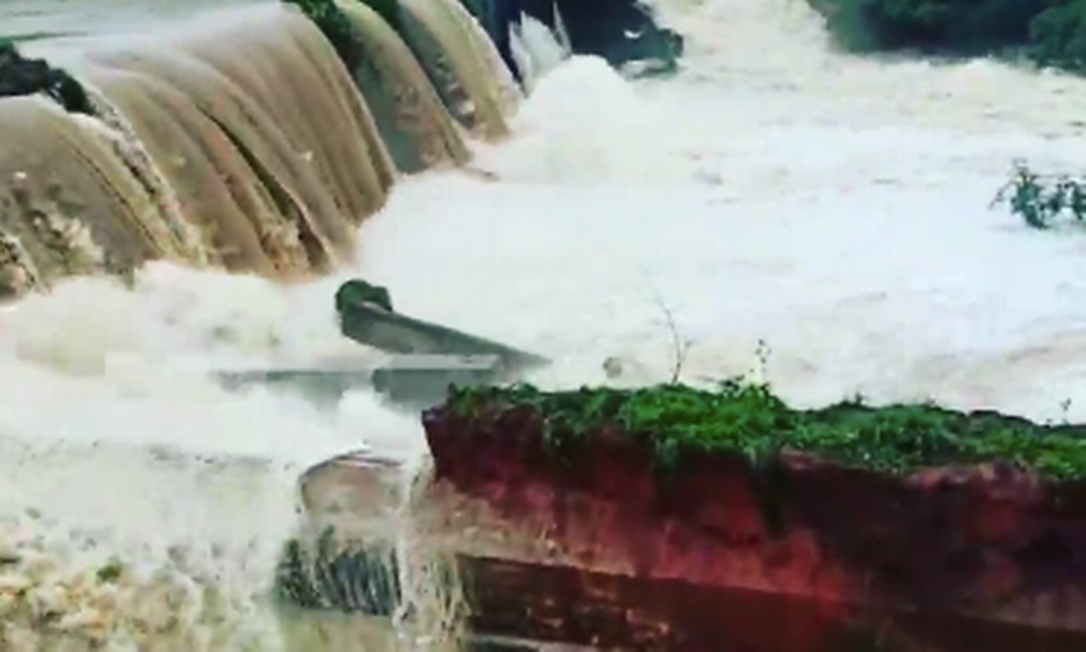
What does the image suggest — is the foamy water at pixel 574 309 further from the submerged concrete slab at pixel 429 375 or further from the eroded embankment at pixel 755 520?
the eroded embankment at pixel 755 520

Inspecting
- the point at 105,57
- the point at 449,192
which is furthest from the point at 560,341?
the point at 449,192

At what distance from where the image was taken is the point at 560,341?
23.8ft

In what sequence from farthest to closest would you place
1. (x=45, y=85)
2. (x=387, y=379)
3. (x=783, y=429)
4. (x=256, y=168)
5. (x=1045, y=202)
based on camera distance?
(x=1045, y=202), (x=256, y=168), (x=45, y=85), (x=387, y=379), (x=783, y=429)

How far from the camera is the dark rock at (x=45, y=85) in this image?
7.81 m

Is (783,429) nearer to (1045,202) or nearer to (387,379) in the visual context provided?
(387,379)

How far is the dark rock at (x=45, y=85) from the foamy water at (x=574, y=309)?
1.09m

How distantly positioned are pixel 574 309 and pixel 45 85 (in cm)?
237

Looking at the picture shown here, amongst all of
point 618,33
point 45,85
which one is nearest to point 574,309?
point 45,85

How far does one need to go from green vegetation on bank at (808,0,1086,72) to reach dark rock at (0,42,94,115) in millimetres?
11899

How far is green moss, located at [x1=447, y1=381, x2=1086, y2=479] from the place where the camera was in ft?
13.2

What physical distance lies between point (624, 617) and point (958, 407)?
2.29 m

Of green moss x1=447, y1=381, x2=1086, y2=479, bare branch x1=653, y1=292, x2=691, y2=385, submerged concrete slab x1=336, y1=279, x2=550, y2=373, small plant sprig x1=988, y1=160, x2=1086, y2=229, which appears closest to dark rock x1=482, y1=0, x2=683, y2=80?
small plant sprig x1=988, y1=160, x2=1086, y2=229

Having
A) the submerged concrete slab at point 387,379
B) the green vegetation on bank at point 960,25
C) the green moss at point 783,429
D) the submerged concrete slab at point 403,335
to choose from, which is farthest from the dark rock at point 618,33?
the green moss at point 783,429

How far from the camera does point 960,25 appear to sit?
19047 mm
